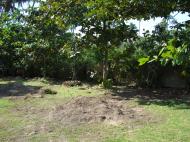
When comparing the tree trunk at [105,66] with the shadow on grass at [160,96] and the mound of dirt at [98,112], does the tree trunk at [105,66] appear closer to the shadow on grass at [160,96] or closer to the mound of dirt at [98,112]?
the shadow on grass at [160,96]

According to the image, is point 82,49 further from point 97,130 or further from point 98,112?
point 97,130

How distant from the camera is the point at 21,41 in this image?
773 inches

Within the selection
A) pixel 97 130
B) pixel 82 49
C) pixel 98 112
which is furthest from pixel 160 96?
pixel 97 130

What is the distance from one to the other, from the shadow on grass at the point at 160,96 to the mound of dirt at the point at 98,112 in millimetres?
985

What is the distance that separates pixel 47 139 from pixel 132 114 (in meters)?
2.92

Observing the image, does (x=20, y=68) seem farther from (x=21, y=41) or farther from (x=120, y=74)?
(x=120, y=74)

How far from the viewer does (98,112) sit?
9.27 metres

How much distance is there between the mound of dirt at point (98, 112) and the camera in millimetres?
8422

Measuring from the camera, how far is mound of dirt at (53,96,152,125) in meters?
8.42

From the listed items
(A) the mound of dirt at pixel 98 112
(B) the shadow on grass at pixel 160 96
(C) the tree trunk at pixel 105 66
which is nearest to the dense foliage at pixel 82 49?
(C) the tree trunk at pixel 105 66

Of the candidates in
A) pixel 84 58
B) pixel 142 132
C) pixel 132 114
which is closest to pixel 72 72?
pixel 84 58

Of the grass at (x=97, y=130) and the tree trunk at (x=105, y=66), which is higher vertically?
the tree trunk at (x=105, y=66)

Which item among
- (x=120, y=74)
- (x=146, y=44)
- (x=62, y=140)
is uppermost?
(x=146, y=44)

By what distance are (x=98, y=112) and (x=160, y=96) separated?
13.8 ft
